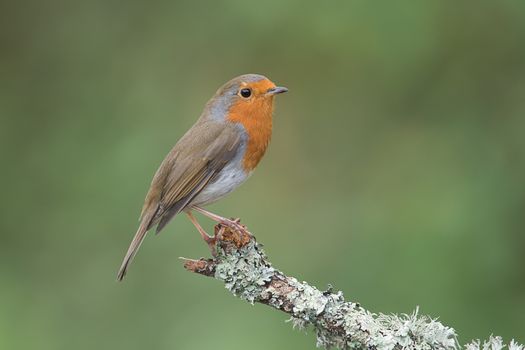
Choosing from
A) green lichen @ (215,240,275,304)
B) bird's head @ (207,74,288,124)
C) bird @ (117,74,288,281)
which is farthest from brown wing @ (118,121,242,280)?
green lichen @ (215,240,275,304)

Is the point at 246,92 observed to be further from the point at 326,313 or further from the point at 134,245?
the point at 326,313

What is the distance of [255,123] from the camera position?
195 inches

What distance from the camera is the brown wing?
4.54 metres

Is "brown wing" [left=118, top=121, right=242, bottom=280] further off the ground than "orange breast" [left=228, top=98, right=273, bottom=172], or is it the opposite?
"orange breast" [left=228, top=98, right=273, bottom=172]

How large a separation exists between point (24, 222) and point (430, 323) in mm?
4103

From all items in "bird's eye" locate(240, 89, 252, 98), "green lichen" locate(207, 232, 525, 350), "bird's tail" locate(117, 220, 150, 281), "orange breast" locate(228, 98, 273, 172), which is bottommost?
"green lichen" locate(207, 232, 525, 350)

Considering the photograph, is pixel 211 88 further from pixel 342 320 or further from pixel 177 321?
pixel 342 320

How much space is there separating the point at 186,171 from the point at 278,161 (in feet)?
7.09

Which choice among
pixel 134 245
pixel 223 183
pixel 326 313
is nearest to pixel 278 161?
pixel 223 183

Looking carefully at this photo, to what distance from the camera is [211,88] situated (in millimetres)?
6824

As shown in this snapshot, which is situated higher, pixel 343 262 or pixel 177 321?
pixel 343 262

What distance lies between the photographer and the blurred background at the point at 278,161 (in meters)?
5.36

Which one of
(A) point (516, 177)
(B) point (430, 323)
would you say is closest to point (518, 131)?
(A) point (516, 177)

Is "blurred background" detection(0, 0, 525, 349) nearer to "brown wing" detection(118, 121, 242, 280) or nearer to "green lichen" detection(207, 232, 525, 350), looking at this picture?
"brown wing" detection(118, 121, 242, 280)
